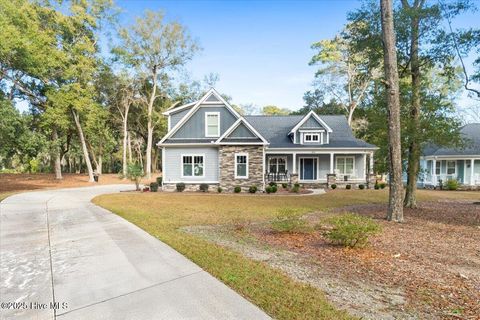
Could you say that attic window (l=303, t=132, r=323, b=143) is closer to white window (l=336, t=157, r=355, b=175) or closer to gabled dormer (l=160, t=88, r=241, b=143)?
white window (l=336, t=157, r=355, b=175)

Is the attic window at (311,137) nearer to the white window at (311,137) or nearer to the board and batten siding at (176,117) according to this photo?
the white window at (311,137)

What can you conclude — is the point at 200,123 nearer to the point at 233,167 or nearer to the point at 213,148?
the point at 213,148

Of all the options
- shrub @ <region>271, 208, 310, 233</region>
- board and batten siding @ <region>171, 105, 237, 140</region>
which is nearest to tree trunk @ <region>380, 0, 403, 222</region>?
shrub @ <region>271, 208, 310, 233</region>

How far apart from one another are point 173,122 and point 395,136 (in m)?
16.8

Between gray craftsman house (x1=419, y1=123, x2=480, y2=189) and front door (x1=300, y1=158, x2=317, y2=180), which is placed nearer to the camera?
gray craftsman house (x1=419, y1=123, x2=480, y2=189)

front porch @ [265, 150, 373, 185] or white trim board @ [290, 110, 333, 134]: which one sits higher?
white trim board @ [290, 110, 333, 134]

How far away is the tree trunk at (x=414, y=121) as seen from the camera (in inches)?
467

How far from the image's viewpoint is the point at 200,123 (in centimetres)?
2145

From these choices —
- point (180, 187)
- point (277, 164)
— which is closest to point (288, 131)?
point (277, 164)

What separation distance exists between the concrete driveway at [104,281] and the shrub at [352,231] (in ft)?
9.68

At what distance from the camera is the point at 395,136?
9945 millimetres

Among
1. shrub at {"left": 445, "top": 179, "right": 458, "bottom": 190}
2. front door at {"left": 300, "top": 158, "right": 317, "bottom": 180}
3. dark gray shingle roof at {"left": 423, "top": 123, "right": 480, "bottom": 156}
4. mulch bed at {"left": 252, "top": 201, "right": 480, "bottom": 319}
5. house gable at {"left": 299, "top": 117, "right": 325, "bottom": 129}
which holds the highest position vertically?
house gable at {"left": 299, "top": 117, "right": 325, "bottom": 129}

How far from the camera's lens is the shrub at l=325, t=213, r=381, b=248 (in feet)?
20.0

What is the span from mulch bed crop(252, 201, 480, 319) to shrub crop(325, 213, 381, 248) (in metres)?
0.17
